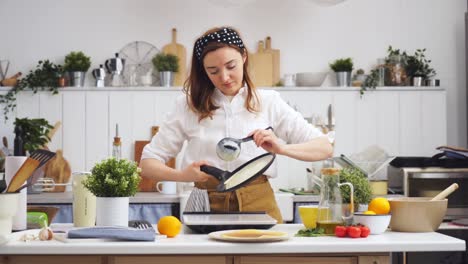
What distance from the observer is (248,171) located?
9.35ft

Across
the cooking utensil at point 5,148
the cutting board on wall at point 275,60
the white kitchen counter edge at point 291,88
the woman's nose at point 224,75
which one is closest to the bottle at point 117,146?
the white kitchen counter edge at point 291,88

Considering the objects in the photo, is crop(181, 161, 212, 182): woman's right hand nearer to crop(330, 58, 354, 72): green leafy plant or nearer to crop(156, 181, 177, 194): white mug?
crop(156, 181, 177, 194): white mug

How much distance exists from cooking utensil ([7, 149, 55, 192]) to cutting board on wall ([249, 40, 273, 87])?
3.46 metres

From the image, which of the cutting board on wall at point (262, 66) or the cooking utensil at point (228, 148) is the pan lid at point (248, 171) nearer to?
the cooking utensil at point (228, 148)

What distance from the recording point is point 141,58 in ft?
19.3

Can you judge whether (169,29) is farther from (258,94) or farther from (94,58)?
(258,94)

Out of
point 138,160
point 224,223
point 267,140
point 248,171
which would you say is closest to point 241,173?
point 248,171

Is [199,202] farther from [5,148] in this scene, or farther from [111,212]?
[5,148]

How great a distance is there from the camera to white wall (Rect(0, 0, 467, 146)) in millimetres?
5863

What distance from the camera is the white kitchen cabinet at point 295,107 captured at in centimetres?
572

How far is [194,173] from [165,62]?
296 cm

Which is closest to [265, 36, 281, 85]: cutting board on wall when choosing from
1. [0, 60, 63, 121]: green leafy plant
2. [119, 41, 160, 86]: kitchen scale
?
[119, 41, 160, 86]: kitchen scale

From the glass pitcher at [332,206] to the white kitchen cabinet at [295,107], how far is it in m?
3.05

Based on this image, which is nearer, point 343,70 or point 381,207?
point 381,207
